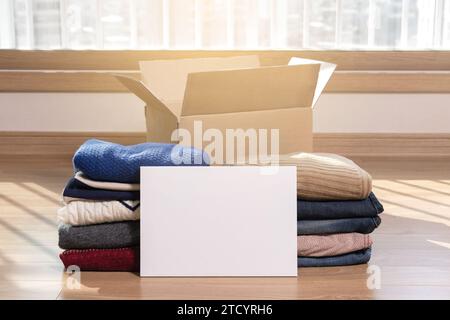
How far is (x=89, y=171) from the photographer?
1.52 metres

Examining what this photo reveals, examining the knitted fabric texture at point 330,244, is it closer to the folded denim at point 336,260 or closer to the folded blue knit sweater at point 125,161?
the folded denim at point 336,260

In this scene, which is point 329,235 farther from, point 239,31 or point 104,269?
→ point 239,31

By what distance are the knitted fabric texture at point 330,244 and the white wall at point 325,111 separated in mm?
1523

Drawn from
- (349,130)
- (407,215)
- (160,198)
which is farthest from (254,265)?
(349,130)

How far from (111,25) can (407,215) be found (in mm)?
1574

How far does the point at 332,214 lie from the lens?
5.04ft

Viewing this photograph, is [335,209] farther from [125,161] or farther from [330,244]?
[125,161]

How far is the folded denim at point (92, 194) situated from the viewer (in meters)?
1.52

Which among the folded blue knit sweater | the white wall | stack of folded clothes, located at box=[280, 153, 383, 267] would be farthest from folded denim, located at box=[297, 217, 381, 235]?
the white wall

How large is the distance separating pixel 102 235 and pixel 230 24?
167cm

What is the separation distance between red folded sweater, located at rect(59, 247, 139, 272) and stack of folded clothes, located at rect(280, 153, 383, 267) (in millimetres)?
359

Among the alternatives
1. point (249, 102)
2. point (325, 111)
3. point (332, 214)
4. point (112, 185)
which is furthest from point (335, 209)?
point (325, 111)

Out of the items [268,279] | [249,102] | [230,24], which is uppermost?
[230,24]

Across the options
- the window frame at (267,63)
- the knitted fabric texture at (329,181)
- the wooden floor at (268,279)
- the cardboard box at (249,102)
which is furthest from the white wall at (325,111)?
the knitted fabric texture at (329,181)
